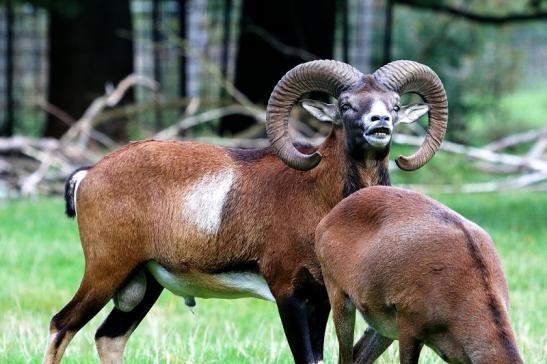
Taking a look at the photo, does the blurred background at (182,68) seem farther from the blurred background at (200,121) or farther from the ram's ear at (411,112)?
the ram's ear at (411,112)

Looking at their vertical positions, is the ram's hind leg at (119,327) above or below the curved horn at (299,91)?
below

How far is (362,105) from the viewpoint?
25.7ft

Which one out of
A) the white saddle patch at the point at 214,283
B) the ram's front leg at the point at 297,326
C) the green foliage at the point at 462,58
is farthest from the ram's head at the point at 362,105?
the green foliage at the point at 462,58

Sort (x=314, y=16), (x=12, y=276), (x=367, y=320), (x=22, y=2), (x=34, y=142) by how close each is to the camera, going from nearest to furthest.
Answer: (x=367, y=320) → (x=12, y=276) → (x=34, y=142) → (x=22, y=2) → (x=314, y=16)

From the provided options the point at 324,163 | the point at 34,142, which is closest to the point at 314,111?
the point at 324,163

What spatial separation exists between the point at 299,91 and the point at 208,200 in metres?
0.90

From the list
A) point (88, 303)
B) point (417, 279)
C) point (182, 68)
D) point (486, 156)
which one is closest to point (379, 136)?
point (417, 279)

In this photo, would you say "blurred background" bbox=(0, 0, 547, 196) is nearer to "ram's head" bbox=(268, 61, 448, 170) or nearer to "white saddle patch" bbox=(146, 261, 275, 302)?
"ram's head" bbox=(268, 61, 448, 170)

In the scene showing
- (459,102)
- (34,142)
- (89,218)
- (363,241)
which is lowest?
(459,102)

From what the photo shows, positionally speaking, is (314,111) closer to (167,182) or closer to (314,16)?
(167,182)

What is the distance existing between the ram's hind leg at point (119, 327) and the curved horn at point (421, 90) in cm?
175

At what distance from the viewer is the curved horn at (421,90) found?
814 centimetres

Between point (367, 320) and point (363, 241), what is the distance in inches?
15.2

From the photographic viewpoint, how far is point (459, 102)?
1148 inches
